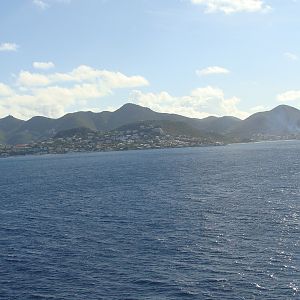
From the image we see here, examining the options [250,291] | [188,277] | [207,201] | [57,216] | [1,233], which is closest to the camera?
[250,291]

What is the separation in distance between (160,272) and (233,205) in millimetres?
58205

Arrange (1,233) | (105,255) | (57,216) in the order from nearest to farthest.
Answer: (105,255)
(1,233)
(57,216)

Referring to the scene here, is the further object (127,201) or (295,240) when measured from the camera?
(127,201)

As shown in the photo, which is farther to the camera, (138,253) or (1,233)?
(1,233)

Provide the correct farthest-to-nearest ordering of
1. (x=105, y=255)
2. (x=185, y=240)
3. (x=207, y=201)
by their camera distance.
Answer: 1. (x=207, y=201)
2. (x=185, y=240)
3. (x=105, y=255)

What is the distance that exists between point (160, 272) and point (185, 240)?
1844 cm

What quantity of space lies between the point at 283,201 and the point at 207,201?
21.8 meters

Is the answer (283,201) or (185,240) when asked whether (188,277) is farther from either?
(283,201)

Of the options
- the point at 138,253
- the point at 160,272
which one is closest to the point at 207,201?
the point at 138,253

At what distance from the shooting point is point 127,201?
468 feet

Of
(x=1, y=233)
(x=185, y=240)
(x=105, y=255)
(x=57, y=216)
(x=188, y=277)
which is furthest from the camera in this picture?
(x=57, y=216)

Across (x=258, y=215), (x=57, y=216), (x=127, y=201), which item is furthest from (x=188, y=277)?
(x=127, y=201)

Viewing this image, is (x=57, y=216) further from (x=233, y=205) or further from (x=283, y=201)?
(x=283, y=201)

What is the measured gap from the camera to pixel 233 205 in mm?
126312
